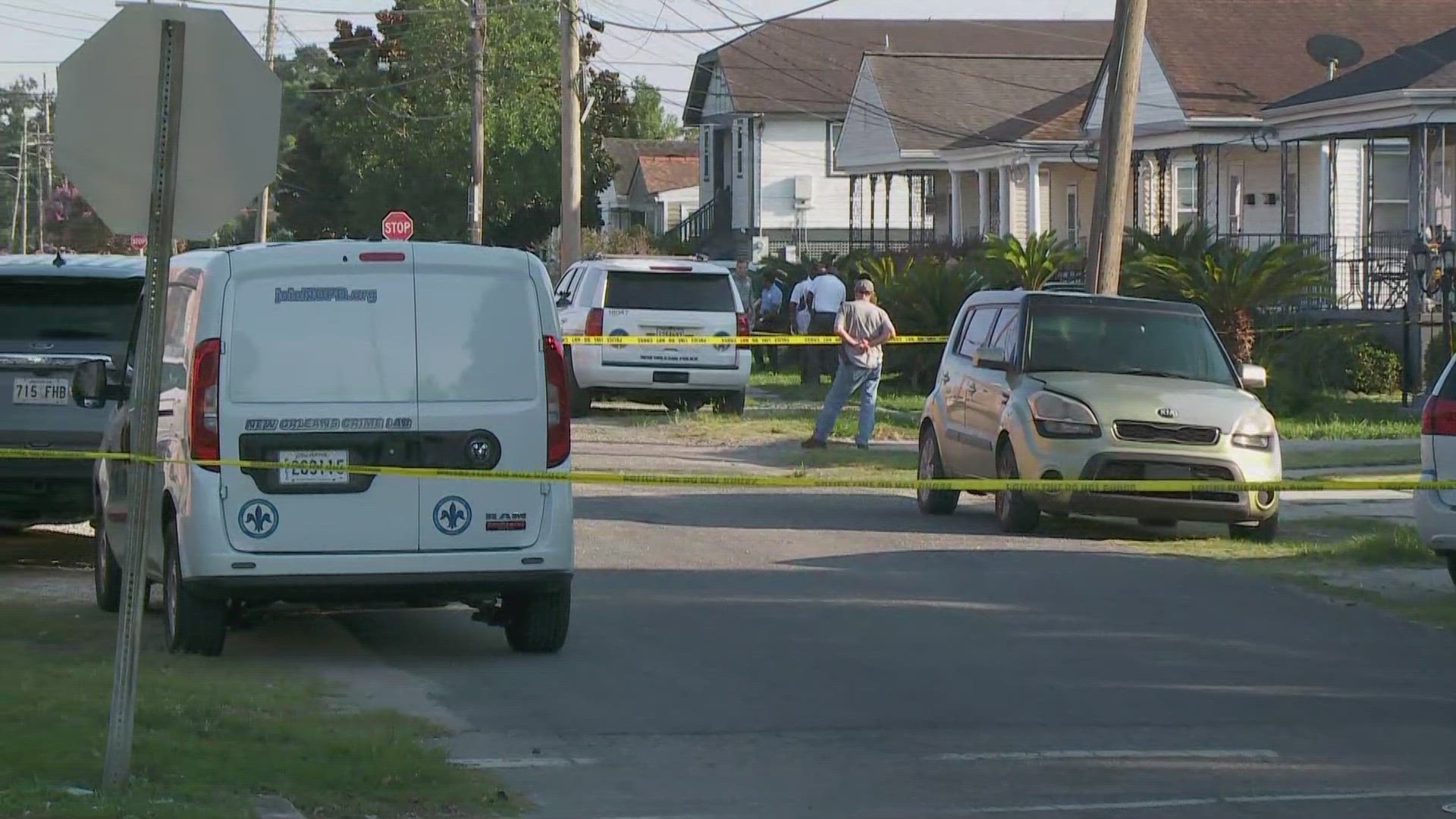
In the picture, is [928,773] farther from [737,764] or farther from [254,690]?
[254,690]

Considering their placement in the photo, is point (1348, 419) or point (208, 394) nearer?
point (208, 394)

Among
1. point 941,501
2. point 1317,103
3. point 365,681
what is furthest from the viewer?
point 1317,103

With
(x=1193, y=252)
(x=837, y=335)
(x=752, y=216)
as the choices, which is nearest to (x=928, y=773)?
(x=837, y=335)

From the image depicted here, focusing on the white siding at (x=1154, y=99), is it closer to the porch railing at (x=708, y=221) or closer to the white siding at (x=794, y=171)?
the white siding at (x=794, y=171)

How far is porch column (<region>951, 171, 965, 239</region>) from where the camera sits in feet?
165

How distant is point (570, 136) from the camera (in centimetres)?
3750

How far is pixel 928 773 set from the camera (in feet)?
25.2

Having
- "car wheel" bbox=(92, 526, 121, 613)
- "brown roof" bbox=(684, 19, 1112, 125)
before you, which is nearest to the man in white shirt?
"car wheel" bbox=(92, 526, 121, 613)

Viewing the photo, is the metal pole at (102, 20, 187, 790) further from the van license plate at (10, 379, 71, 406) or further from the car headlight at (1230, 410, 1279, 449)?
the car headlight at (1230, 410, 1279, 449)

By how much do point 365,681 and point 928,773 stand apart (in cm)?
293

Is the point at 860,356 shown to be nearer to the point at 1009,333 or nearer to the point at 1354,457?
the point at 1354,457

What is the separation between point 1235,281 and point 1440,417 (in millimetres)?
14053

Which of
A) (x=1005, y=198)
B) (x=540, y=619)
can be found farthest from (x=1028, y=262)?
(x=540, y=619)

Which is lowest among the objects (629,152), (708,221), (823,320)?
(823,320)
